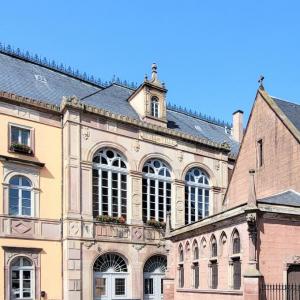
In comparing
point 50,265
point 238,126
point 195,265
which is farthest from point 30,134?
point 238,126

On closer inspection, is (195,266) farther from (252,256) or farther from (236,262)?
(252,256)

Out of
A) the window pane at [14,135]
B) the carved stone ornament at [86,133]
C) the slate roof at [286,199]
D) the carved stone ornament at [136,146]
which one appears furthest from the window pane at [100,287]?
the slate roof at [286,199]

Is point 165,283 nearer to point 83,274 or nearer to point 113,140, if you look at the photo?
point 83,274

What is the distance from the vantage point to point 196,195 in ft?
101

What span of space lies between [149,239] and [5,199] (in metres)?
8.35

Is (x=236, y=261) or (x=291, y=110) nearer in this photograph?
(x=236, y=261)

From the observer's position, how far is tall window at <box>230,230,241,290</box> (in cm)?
1788

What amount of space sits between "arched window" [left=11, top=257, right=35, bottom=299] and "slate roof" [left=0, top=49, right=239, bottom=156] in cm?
848

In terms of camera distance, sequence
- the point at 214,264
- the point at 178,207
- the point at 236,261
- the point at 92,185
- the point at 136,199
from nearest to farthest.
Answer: the point at 236,261 → the point at 214,264 → the point at 92,185 → the point at 136,199 → the point at 178,207

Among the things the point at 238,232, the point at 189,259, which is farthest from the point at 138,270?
the point at 238,232

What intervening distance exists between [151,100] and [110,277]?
10603 mm

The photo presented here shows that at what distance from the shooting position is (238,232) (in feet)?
58.3

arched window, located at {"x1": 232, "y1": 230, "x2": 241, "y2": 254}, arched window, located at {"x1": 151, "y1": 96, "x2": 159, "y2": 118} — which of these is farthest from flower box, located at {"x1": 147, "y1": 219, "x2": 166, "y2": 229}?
arched window, located at {"x1": 232, "y1": 230, "x2": 241, "y2": 254}

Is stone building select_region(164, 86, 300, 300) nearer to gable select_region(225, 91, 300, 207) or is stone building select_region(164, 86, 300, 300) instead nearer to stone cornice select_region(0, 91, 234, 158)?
gable select_region(225, 91, 300, 207)
